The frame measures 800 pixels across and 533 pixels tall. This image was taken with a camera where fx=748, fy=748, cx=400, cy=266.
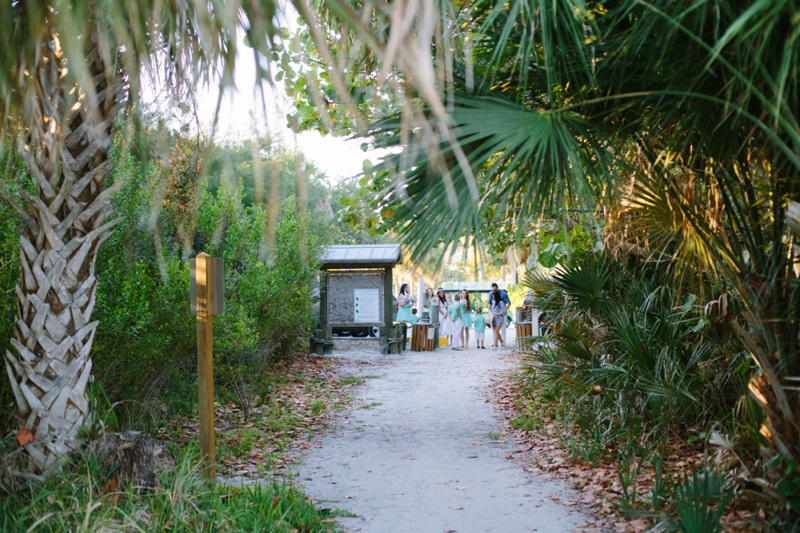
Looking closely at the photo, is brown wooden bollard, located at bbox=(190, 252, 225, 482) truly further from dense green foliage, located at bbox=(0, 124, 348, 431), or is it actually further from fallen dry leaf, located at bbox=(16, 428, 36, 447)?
fallen dry leaf, located at bbox=(16, 428, 36, 447)

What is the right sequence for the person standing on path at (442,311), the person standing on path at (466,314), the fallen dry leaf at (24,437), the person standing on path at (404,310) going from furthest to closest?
1. the person standing on path at (404,310)
2. the person standing on path at (442,311)
3. the person standing on path at (466,314)
4. the fallen dry leaf at (24,437)

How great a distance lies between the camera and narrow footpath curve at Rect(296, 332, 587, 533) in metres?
5.66

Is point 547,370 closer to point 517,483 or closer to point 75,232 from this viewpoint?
point 517,483

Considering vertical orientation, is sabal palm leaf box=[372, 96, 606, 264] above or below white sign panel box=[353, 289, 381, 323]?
above

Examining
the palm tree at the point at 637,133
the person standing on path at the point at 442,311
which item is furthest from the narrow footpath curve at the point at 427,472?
the person standing on path at the point at 442,311

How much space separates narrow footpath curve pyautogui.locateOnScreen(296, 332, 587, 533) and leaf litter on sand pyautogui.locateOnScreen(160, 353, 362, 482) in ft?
1.02

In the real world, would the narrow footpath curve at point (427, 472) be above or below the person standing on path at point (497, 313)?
below

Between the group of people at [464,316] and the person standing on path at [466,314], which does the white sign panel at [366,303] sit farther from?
the person standing on path at [466,314]

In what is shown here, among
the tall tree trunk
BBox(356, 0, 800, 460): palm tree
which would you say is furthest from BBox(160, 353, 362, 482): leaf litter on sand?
BBox(356, 0, 800, 460): palm tree

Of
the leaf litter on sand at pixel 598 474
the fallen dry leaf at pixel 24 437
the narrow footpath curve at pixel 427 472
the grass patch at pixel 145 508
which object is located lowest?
the narrow footpath curve at pixel 427 472

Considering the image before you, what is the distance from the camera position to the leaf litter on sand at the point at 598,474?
511 cm

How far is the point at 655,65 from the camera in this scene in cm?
→ 419

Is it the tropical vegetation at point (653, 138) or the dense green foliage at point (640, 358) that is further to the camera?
the dense green foliage at point (640, 358)

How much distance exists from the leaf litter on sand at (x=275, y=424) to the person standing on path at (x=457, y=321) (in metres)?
7.11
